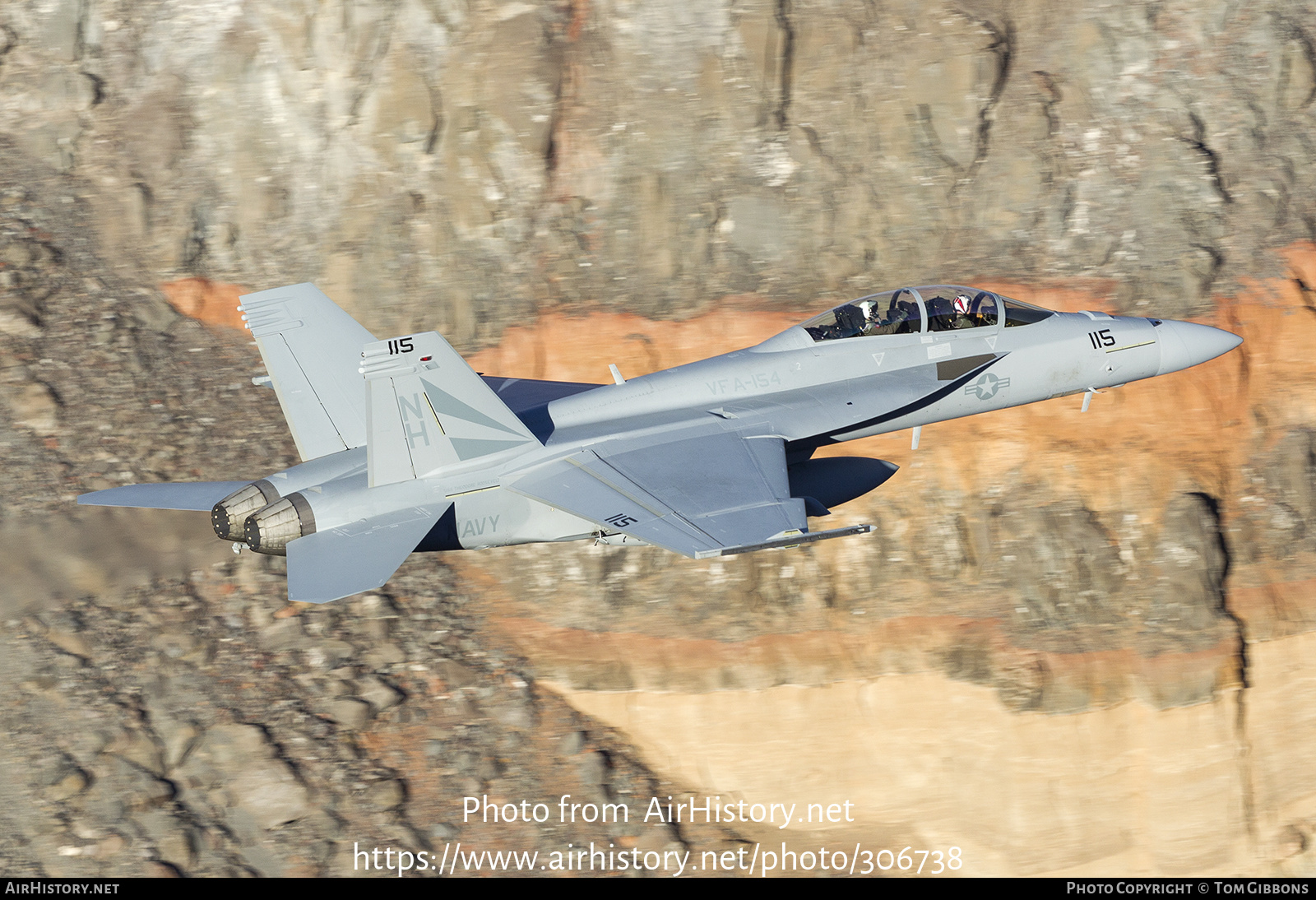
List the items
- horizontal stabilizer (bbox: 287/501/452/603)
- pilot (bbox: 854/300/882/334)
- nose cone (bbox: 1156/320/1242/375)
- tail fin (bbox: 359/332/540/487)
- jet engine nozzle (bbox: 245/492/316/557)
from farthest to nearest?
1. nose cone (bbox: 1156/320/1242/375)
2. pilot (bbox: 854/300/882/334)
3. tail fin (bbox: 359/332/540/487)
4. jet engine nozzle (bbox: 245/492/316/557)
5. horizontal stabilizer (bbox: 287/501/452/603)

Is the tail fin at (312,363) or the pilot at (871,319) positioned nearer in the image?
the tail fin at (312,363)

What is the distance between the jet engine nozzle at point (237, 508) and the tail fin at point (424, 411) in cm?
139

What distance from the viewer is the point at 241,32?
24.6 meters

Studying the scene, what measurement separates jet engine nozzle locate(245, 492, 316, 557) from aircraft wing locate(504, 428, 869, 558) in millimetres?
2678

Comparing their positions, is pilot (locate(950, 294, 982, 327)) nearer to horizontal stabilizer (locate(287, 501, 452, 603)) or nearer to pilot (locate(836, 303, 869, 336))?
pilot (locate(836, 303, 869, 336))

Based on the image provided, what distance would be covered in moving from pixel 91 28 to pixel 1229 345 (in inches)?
956

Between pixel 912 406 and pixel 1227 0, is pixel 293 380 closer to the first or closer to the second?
pixel 912 406

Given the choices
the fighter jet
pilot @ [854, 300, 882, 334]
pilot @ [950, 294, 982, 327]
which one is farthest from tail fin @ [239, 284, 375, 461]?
pilot @ [950, 294, 982, 327]

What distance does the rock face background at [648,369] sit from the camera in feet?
57.2

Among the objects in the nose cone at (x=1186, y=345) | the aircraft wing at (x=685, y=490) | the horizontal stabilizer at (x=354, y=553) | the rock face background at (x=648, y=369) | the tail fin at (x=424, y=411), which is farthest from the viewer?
the nose cone at (x=1186, y=345)

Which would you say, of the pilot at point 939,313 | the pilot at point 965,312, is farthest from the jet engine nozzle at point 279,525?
the pilot at point 965,312

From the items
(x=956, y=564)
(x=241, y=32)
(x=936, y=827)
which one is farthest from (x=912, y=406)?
(x=241, y=32)

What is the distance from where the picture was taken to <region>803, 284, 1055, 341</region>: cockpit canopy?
17.6m

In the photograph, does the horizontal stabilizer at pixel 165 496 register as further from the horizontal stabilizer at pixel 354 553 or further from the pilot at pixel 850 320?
the pilot at pixel 850 320
